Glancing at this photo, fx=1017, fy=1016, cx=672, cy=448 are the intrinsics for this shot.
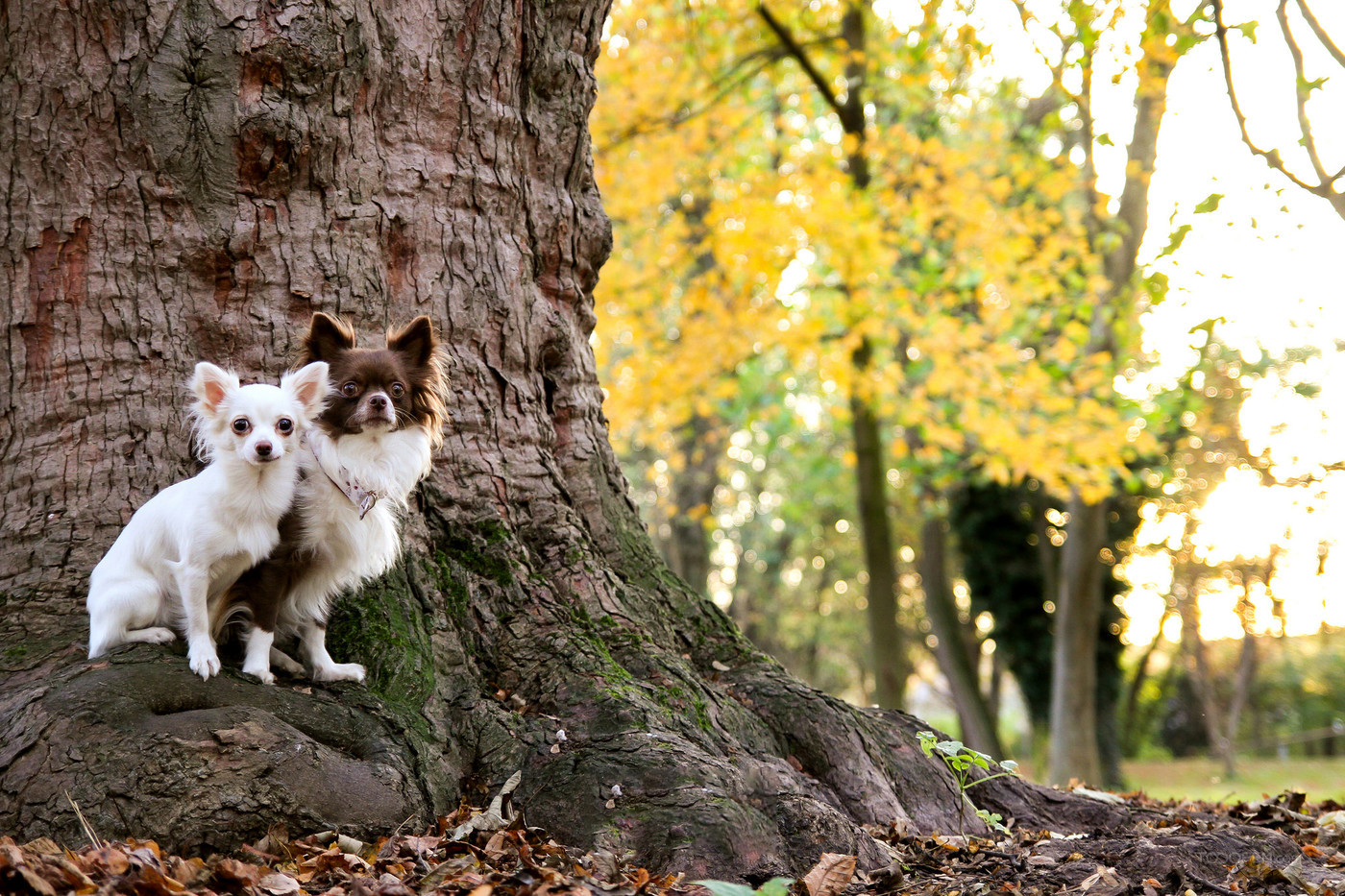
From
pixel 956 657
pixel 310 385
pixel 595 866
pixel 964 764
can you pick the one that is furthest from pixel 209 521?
pixel 956 657

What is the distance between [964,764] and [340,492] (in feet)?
10.3

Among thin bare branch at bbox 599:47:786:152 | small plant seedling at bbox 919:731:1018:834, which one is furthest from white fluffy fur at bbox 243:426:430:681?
thin bare branch at bbox 599:47:786:152

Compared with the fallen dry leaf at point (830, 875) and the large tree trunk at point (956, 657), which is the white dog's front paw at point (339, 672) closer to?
the fallen dry leaf at point (830, 875)

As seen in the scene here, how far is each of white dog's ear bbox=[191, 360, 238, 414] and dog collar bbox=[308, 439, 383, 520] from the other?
0.37 meters

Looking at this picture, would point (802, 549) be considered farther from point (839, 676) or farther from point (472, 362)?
point (472, 362)

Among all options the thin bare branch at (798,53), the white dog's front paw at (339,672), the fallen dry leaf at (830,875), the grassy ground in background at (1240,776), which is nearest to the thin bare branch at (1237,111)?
the fallen dry leaf at (830,875)

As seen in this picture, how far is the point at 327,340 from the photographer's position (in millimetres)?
3941

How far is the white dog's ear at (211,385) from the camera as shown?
3.58 m

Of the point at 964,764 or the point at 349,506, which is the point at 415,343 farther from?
the point at 964,764

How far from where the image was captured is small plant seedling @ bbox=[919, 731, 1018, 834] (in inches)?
178

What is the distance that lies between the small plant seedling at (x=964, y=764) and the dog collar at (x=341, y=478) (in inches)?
105

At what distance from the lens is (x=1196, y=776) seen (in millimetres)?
18422

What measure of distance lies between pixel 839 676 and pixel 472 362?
92.8 feet

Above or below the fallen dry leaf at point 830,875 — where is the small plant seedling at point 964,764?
above
